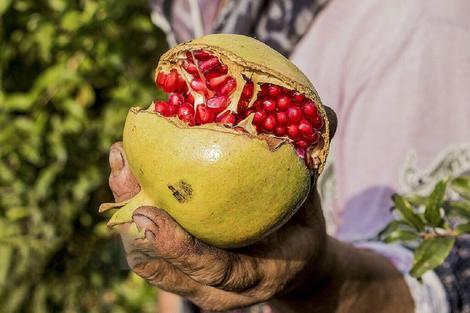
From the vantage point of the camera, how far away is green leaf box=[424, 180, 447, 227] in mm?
1229

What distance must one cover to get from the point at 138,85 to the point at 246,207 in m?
1.80

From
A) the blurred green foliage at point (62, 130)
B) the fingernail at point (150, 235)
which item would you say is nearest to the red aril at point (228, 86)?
the fingernail at point (150, 235)

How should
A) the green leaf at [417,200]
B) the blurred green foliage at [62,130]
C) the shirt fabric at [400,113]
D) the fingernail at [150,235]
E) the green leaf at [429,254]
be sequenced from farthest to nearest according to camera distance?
the blurred green foliage at [62,130]
the shirt fabric at [400,113]
the green leaf at [417,200]
the green leaf at [429,254]
the fingernail at [150,235]

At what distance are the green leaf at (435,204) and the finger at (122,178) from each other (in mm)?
458

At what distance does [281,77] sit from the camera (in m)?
1.05

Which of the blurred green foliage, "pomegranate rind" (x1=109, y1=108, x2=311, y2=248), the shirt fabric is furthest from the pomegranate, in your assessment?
the blurred green foliage

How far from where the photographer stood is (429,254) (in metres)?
1.23

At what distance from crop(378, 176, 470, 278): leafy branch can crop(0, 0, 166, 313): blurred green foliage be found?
1507 millimetres

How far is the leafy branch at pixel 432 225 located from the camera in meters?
1.23

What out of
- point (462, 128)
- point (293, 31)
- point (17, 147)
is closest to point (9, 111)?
point (17, 147)

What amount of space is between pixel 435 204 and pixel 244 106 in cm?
36

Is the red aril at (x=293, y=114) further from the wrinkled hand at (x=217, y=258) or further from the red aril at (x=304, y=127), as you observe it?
the wrinkled hand at (x=217, y=258)

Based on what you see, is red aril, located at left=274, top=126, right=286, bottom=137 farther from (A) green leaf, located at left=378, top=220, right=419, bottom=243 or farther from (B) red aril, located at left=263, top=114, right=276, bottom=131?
(A) green leaf, located at left=378, top=220, right=419, bottom=243

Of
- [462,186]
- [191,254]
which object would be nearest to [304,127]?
[191,254]
